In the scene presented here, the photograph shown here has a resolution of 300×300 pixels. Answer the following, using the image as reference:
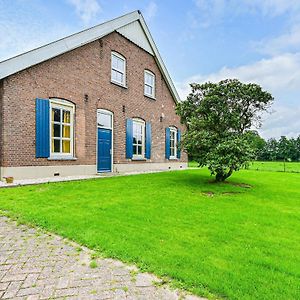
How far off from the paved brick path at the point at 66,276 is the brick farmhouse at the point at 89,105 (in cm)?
639

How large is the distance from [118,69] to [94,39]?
6.86 feet

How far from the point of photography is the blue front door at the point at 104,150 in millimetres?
11664

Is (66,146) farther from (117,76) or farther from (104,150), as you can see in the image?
(117,76)

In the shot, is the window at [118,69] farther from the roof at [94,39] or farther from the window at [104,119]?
the window at [104,119]

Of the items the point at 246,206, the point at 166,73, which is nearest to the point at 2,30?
the point at 166,73

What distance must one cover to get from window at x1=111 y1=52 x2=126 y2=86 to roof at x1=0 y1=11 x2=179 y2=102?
3.93ft

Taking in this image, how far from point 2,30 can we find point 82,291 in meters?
15.2

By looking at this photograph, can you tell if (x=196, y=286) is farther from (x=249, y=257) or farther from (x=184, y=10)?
(x=184, y=10)

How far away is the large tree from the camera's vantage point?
849 centimetres

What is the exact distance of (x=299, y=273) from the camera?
8.48ft

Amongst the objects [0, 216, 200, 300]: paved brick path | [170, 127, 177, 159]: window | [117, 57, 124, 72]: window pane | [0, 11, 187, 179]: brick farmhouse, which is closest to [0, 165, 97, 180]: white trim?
[0, 11, 187, 179]: brick farmhouse

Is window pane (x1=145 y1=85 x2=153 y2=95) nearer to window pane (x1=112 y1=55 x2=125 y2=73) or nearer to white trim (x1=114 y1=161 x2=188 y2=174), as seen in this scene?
window pane (x1=112 y1=55 x2=125 y2=73)

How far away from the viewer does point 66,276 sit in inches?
98.3

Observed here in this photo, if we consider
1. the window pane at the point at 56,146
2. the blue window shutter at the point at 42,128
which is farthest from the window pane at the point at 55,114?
the window pane at the point at 56,146
